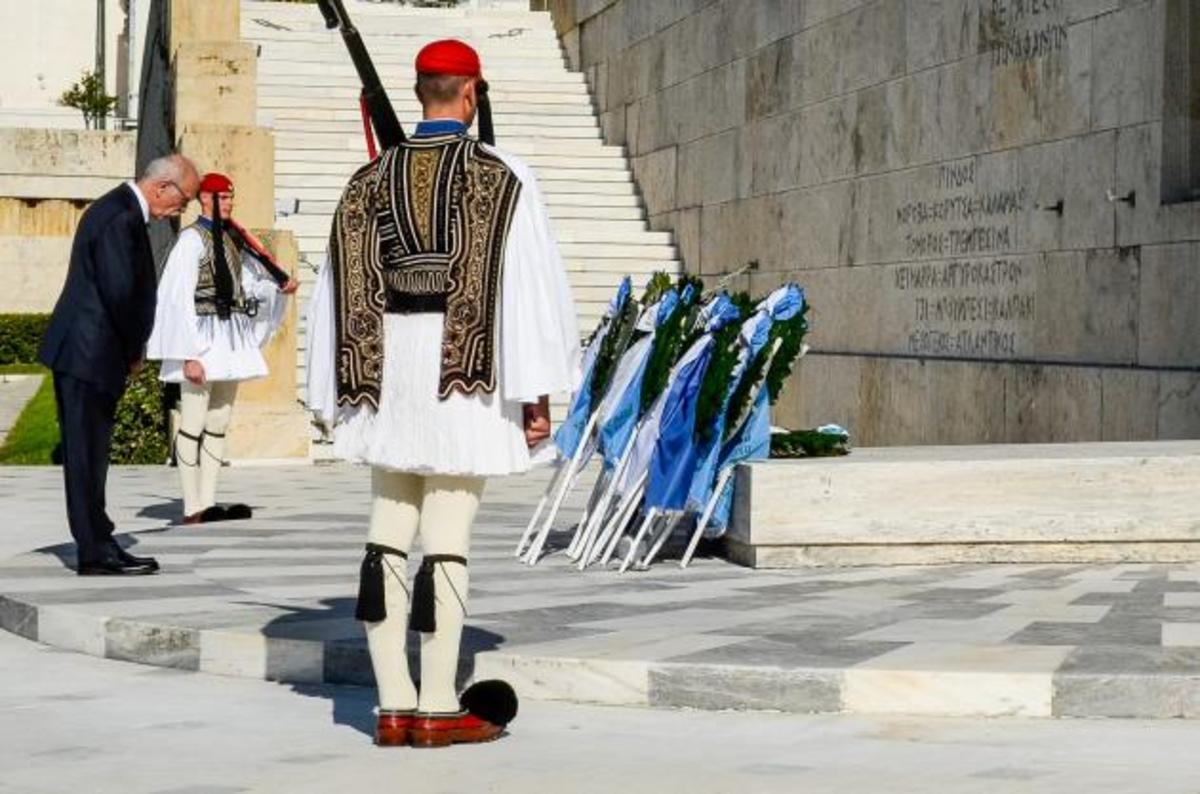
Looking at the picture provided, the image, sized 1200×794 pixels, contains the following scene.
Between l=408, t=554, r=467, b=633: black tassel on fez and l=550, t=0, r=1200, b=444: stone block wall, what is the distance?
7.72m

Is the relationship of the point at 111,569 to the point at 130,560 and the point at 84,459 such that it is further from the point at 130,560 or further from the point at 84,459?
the point at 84,459

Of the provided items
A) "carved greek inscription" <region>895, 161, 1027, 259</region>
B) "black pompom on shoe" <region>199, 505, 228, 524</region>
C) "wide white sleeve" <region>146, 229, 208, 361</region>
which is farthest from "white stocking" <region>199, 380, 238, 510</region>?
"carved greek inscription" <region>895, 161, 1027, 259</region>

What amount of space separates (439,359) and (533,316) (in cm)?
30

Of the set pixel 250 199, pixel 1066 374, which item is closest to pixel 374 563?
pixel 1066 374

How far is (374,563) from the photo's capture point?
23.6ft

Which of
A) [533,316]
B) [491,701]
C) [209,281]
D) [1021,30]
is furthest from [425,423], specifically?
[1021,30]

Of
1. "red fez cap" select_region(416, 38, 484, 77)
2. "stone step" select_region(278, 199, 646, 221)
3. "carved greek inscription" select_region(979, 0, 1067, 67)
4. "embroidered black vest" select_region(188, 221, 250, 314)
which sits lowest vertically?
"embroidered black vest" select_region(188, 221, 250, 314)

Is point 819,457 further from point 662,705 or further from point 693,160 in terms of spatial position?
point 693,160

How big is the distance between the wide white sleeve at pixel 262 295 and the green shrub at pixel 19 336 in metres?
24.6

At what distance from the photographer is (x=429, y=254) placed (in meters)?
7.19

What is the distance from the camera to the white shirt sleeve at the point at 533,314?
7129 mm

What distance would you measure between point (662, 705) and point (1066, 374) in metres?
8.16

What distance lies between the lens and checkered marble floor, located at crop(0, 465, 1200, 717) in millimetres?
7641

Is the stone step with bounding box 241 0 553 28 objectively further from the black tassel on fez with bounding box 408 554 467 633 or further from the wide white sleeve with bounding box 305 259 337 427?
the black tassel on fez with bounding box 408 554 467 633
